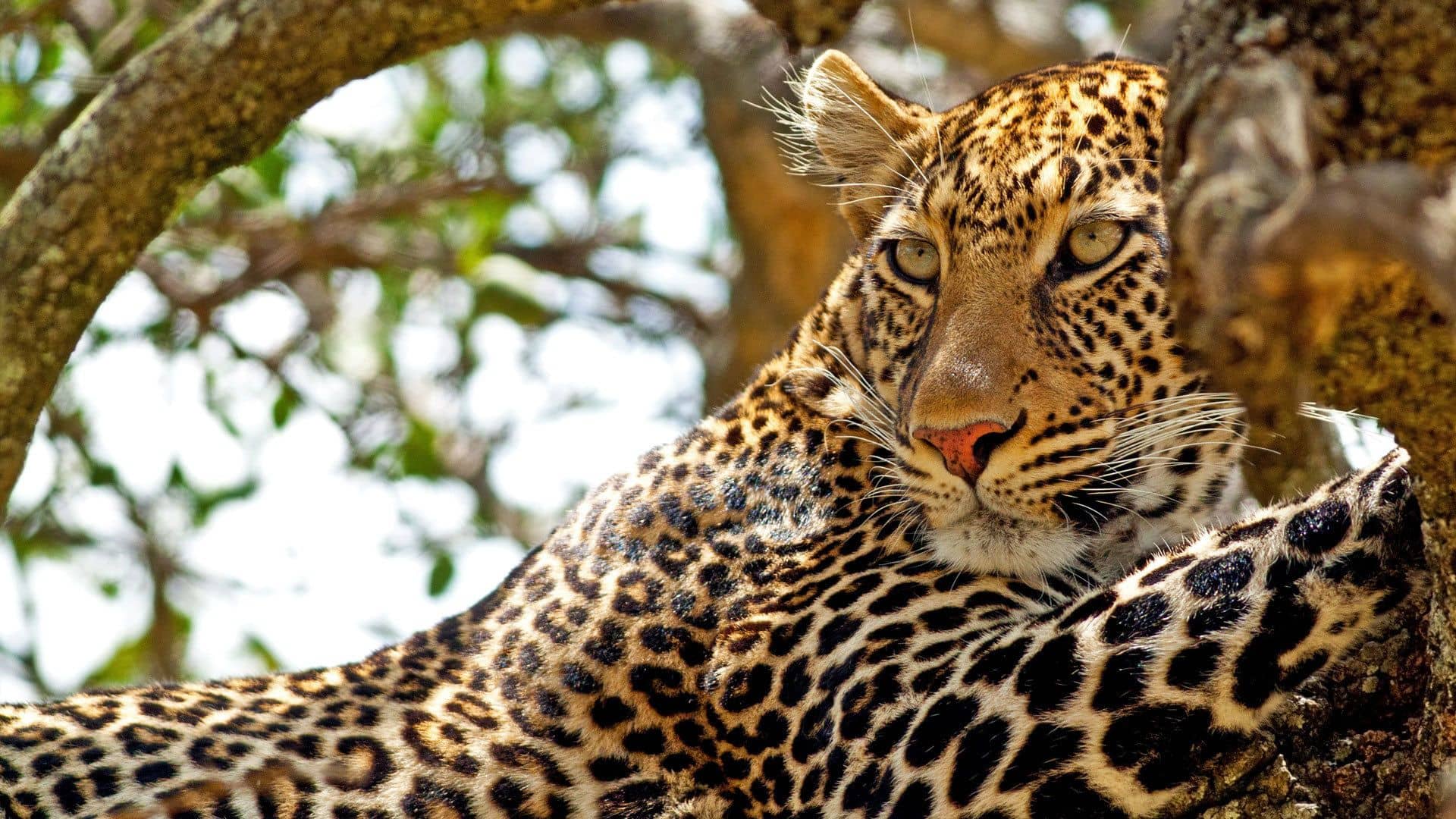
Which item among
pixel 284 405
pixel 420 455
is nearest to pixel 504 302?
pixel 420 455

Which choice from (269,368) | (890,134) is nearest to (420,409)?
(269,368)

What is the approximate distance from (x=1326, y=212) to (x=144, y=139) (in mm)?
4247

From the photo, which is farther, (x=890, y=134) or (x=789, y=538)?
(x=890, y=134)

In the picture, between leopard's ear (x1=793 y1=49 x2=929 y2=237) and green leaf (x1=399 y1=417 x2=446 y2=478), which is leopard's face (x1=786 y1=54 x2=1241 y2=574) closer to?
leopard's ear (x1=793 y1=49 x2=929 y2=237)

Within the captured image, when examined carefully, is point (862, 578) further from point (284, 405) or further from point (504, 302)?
point (504, 302)

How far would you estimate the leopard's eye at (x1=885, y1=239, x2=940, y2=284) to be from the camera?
20.7 feet

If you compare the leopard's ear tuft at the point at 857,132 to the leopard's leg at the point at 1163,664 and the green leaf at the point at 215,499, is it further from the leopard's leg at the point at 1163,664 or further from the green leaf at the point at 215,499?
the green leaf at the point at 215,499

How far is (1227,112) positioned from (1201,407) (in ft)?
10.1

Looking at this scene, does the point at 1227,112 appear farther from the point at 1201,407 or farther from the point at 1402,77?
the point at 1201,407

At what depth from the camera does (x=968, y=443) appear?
18.6 ft

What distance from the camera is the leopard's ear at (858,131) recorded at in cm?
696

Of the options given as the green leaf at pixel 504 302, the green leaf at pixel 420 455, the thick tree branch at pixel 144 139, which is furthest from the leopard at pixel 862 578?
the green leaf at pixel 504 302

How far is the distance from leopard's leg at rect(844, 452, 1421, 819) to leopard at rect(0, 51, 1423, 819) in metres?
0.02

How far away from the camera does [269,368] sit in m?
11.4
